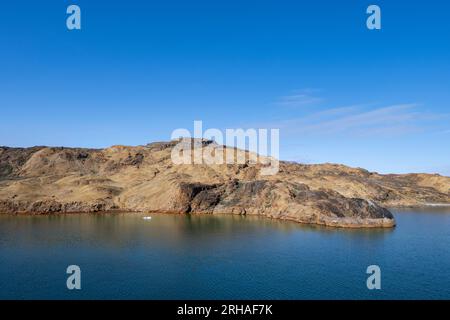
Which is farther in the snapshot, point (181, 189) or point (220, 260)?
point (181, 189)

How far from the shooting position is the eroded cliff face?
101000mm

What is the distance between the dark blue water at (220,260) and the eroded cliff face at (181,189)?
10657 millimetres

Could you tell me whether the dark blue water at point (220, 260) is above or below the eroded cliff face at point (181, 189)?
below

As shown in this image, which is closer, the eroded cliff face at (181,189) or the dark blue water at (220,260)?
the dark blue water at (220,260)

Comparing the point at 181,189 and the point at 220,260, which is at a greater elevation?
the point at 181,189

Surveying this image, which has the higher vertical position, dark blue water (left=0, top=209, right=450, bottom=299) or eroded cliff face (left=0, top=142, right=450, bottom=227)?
eroded cliff face (left=0, top=142, right=450, bottom=227)

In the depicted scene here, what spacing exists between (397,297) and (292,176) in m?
90.3

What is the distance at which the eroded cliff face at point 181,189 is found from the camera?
3976 inches

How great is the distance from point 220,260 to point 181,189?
197ft

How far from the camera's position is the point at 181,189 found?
118 m

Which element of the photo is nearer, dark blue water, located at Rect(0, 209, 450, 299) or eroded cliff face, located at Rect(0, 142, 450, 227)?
dark blue water, located at Rect(0, 209, 450, 299)

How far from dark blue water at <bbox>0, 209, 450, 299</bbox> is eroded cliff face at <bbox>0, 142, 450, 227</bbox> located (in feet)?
35.0
